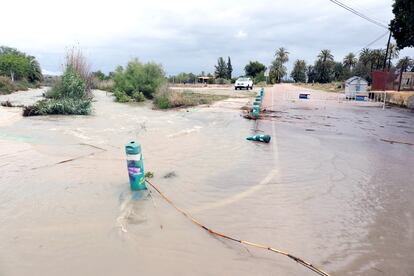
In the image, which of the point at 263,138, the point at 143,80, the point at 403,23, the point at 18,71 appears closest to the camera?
the point at 263,138

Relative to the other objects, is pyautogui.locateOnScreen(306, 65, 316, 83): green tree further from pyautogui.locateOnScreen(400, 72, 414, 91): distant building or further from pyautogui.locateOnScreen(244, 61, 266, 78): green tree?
pyautogui.locateOnScreen(400, 72, 414, 91): distant building

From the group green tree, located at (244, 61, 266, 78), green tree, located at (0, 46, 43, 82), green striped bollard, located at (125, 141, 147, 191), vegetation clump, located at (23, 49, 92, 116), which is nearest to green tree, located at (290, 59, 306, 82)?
green tree, located at (244, 61, 266, 78)

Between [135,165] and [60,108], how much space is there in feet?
40.3

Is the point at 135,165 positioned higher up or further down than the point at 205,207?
higher up

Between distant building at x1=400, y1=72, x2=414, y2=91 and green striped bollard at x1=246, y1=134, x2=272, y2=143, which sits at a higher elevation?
distant building at x1=400, y1=72, x2=414, y2=91

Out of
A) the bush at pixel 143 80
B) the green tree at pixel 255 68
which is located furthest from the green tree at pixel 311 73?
the bush at pixel 143 80

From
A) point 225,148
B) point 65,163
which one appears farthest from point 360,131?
point 65,163

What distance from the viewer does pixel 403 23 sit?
20422 millimetres

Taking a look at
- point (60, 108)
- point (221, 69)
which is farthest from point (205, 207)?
point (221, 69)

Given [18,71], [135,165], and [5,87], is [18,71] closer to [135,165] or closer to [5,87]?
[5,87]

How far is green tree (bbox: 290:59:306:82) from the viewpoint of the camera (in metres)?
111

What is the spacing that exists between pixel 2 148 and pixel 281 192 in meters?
7.10

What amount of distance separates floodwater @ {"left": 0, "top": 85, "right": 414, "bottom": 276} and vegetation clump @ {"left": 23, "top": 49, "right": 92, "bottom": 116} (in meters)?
6.13

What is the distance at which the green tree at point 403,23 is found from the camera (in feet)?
59.8
